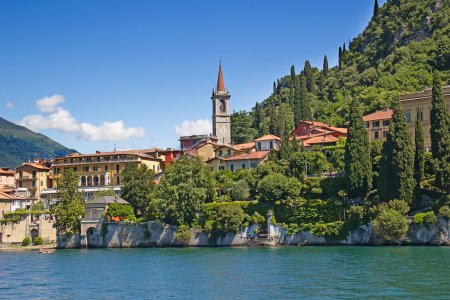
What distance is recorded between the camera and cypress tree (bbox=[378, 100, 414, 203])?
54406mm

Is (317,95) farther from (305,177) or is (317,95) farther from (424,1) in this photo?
(305,177)

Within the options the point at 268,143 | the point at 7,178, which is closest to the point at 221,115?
the point at 268,143

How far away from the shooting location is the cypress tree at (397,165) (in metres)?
54.4

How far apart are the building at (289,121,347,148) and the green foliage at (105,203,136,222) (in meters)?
22.0

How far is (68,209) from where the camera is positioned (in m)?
69.9

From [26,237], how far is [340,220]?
36765 millimetres

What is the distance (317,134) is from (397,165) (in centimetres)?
2978

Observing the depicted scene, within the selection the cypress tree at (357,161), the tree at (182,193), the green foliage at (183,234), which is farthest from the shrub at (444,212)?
the green foliage at (183,234)

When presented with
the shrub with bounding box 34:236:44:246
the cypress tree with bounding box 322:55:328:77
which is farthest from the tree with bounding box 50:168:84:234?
the cypress tree with bounding box 322:55:328:77

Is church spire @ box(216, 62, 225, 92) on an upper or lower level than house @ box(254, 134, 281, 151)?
upper

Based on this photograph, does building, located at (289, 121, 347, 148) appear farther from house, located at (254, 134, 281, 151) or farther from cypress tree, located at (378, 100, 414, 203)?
cypress tree, located at (378, 100, 414, 203)

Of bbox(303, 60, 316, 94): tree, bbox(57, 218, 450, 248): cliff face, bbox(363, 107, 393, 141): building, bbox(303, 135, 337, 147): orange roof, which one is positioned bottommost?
bbox(57, 218, 450, 248): cliff face

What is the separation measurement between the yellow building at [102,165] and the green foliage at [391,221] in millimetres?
41202

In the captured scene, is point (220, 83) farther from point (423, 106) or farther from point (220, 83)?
point (423, 106)
